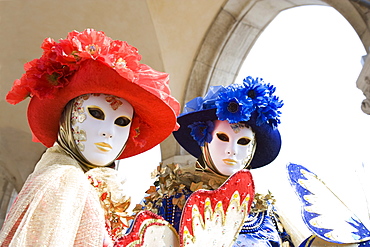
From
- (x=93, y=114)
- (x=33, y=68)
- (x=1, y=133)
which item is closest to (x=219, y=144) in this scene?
(x=93, y=114)

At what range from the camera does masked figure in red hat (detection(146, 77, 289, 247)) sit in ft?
7.85

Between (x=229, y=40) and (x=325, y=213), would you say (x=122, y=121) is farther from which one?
(x=229, y=40)

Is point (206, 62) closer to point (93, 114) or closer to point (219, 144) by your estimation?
point (219, 144)

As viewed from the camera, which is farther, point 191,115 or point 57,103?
point 191,115

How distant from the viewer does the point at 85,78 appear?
2.01 metres

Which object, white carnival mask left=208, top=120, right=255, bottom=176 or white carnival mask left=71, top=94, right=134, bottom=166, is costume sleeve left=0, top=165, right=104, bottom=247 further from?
white carnival mask left=208, top=120, right=255, bottom=176

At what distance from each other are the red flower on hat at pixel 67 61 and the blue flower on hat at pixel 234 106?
0.53 meters

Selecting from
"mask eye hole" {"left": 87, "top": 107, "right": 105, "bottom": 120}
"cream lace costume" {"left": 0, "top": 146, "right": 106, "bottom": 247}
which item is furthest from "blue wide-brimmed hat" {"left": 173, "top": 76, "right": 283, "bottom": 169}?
"cream lace costume" {"left": 0, "top": 146, "right": 106, "bottom": 247}

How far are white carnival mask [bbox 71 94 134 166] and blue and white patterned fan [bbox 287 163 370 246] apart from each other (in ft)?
2.75

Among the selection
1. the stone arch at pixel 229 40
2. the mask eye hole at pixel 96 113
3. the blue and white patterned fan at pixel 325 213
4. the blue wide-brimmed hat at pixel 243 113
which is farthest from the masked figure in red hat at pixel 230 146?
the stone arch at pixel 229 40

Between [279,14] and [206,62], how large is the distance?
0.73 meters

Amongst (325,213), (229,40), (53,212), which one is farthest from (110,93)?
(229,40)

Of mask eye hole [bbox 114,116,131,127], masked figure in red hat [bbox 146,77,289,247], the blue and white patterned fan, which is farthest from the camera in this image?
masked figure in red hat [bbox 146,77,289,247]

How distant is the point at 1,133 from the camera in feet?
21.5
